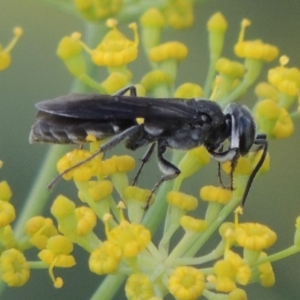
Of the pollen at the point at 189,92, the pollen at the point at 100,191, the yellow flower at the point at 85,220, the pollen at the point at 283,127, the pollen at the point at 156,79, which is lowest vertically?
the yellow flower at the point at 85,220

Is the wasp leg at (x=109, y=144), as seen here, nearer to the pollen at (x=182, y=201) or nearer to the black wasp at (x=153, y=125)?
the black wasp at (x=153, y=125)

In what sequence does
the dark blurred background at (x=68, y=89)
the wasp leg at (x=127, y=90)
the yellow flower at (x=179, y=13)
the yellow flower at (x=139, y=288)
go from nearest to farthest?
1. the yellow flower at (x=139, y=288)
2. the wasp leg at (x=127, y=90)
3. the yellow flower at (x=179, y=13)
4. the dark blurred background at (x=68, y=89)

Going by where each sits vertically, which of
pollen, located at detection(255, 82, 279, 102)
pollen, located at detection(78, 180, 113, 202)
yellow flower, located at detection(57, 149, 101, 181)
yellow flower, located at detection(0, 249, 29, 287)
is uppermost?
pollen, located at detection(255, 82, 279, 102)

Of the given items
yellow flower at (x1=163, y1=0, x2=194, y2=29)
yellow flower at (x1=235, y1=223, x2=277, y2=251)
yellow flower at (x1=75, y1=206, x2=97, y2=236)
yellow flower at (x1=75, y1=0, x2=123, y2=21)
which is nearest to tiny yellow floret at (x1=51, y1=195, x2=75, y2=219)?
yellow flower at (x1=75, y1=206, x2=97, y2=236)

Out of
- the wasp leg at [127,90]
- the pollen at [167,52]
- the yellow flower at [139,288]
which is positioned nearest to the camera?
the yellow flower at [139,288]

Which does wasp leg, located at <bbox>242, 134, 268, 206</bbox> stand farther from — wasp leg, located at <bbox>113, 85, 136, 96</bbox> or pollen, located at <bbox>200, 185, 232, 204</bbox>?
wasp leg, located at <bbox>113, 85, 136, 96</bbox>

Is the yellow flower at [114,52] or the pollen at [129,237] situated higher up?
the yellow flower at [114,52]

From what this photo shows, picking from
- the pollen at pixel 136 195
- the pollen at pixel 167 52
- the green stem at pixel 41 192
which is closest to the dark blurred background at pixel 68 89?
the green stem at pixel 41 192

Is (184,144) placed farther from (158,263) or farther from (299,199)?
(299,199)
